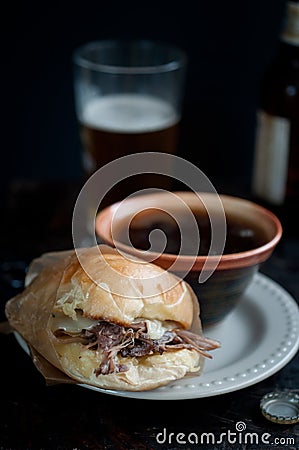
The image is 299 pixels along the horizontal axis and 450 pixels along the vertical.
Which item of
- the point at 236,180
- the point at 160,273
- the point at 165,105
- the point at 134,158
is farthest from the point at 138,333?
the point at 236,180

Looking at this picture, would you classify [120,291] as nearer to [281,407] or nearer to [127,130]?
[281,407]

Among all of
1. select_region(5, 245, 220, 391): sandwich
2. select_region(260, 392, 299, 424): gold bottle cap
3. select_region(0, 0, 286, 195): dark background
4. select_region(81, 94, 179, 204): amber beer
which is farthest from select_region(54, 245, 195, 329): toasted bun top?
select_region(0, 0, 286, 195): dark background

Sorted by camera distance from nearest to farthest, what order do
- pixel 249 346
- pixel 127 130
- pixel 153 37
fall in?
1. pixel 249 346
2. pixel 127 130
3. pixel 153 37

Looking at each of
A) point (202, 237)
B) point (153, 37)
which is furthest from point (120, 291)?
point (153, 37)

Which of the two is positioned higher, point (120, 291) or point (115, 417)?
point (120, 291)

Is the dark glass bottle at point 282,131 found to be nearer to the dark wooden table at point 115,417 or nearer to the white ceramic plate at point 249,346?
the white ceramic plate at point 249,346

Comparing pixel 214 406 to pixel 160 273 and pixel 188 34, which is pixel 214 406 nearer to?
pixel 160 273

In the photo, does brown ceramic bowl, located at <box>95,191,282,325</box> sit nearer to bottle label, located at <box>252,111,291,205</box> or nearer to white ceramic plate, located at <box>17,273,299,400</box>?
white ceramic plate, located at <box>17,273,299,400</box>
